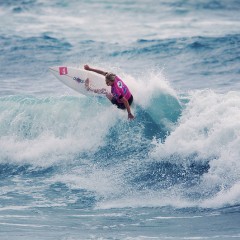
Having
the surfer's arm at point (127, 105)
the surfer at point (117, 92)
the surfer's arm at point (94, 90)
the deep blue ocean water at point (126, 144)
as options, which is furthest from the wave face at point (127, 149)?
the surfer's arm at point (127, 105)

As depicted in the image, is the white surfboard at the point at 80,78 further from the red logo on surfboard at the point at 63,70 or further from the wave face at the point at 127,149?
the wave face at the point at 127,149

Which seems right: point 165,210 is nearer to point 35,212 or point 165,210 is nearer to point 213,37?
point 35,212

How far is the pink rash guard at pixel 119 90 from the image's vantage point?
44.6 ft

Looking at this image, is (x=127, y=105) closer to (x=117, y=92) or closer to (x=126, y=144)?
(x=117, y=92)

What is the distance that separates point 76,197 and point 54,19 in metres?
15.8

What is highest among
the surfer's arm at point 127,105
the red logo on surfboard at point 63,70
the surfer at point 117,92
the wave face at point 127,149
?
the red logo on surfboard at point 63,70

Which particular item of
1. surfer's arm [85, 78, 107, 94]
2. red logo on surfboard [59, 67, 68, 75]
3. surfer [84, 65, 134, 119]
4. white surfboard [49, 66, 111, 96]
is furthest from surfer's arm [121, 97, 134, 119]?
red logo on surfboard [59, 67, 68, 75]

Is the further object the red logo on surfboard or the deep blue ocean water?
the red logo on surfboard

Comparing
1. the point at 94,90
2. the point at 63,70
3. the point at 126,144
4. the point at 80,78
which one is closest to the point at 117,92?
the point at 94,90

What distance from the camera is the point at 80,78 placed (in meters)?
14.9

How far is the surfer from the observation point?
13469 mm

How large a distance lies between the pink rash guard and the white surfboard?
603 mm

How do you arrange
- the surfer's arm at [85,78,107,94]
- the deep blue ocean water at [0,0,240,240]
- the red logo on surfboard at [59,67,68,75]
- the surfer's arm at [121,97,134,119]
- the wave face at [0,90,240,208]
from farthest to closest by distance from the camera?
the red logo on surfboard at [59,67,68,75]
the surfer's arm at [85,78,107,94]
the surfer's arm at [121,97,134,119]
the wave face at [0,90,240,208]
the deep blue ocean water at [0,0,240,240]

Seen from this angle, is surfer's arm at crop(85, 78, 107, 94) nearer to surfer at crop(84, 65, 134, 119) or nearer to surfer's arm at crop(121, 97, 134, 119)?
surfer at crop(84, 65, 134, 119)
